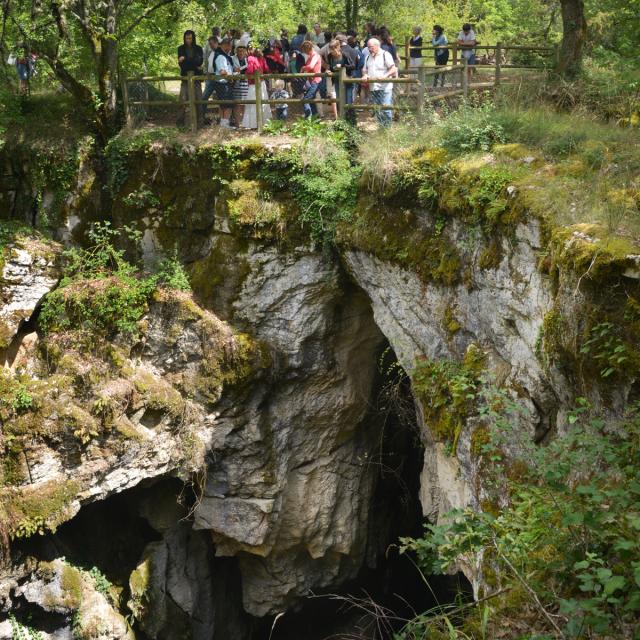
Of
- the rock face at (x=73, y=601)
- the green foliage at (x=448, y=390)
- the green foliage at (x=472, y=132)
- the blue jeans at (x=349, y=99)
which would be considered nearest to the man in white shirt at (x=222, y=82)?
the blue jeans at (x=349, y=99)

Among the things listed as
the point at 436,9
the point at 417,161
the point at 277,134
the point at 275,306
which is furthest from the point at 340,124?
the point at 436,9

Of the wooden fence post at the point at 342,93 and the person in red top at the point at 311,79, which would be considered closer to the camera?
the wooden fence post at the point at 342,93

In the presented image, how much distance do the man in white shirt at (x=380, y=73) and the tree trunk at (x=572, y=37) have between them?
9.02ft

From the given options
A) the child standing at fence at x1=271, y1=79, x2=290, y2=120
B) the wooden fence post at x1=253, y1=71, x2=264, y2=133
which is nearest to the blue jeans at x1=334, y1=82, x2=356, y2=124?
the child standing at fence at x1=271, y1=79, x2=290, y2=120

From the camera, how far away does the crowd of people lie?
1188 centimetres

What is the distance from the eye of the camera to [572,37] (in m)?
12.2

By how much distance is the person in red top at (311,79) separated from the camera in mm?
12203

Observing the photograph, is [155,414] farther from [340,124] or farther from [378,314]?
[340,124]

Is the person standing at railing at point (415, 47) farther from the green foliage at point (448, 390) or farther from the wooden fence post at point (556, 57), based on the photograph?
the green foliage at point (448, 390)

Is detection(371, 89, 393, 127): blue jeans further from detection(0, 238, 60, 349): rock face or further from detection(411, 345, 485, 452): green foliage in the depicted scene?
detection(0, 238, 60, 349): rock face

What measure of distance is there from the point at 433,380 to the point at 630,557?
520 centimetres

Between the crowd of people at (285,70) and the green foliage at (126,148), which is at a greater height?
the crowd of people at (285,70)

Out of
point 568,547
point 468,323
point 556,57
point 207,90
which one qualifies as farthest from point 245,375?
point 556,57

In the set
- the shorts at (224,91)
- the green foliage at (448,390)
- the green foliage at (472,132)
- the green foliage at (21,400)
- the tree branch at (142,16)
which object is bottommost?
the green foliage at (21,400)
